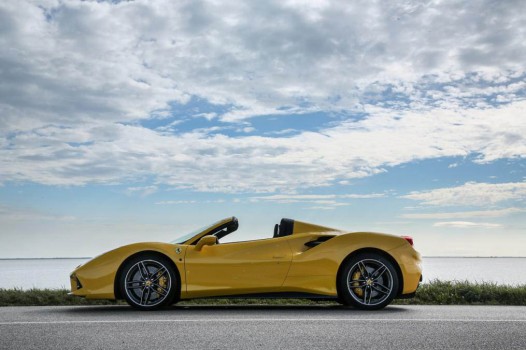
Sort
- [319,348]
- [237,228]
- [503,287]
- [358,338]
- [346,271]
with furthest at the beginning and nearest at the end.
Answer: [503,287] < [237,228] < [346,271] < [358,338] < [319,348]

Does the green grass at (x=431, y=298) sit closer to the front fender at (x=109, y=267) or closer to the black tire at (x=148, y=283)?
the front fender at (x=109, y=267)

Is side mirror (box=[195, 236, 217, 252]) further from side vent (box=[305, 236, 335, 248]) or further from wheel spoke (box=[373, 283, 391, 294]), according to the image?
wheel spoke (box=[373, 283, 391, 294])

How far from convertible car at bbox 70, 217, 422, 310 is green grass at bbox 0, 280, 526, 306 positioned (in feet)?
8.18

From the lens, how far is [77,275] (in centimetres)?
907

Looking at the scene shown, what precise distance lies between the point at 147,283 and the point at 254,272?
1.45m

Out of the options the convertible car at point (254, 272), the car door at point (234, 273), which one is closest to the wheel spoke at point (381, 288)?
the convertible car at point (254, 272)

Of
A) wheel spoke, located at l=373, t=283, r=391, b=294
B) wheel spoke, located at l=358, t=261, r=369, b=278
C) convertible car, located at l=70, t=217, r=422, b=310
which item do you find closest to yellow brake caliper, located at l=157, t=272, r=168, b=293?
convertible car, located at l=70, t=217, r=422, b=310

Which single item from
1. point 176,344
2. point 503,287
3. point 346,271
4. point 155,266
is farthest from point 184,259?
point 503,287

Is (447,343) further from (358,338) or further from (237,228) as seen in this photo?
(237,228)

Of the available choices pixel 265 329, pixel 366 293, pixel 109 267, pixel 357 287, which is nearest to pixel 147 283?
pixel 109 267

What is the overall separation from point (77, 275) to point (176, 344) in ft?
11.7

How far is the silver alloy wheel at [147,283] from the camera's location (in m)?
8.89

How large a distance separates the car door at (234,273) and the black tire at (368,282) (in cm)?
82

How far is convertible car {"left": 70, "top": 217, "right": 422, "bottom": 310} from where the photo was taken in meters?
8.86
